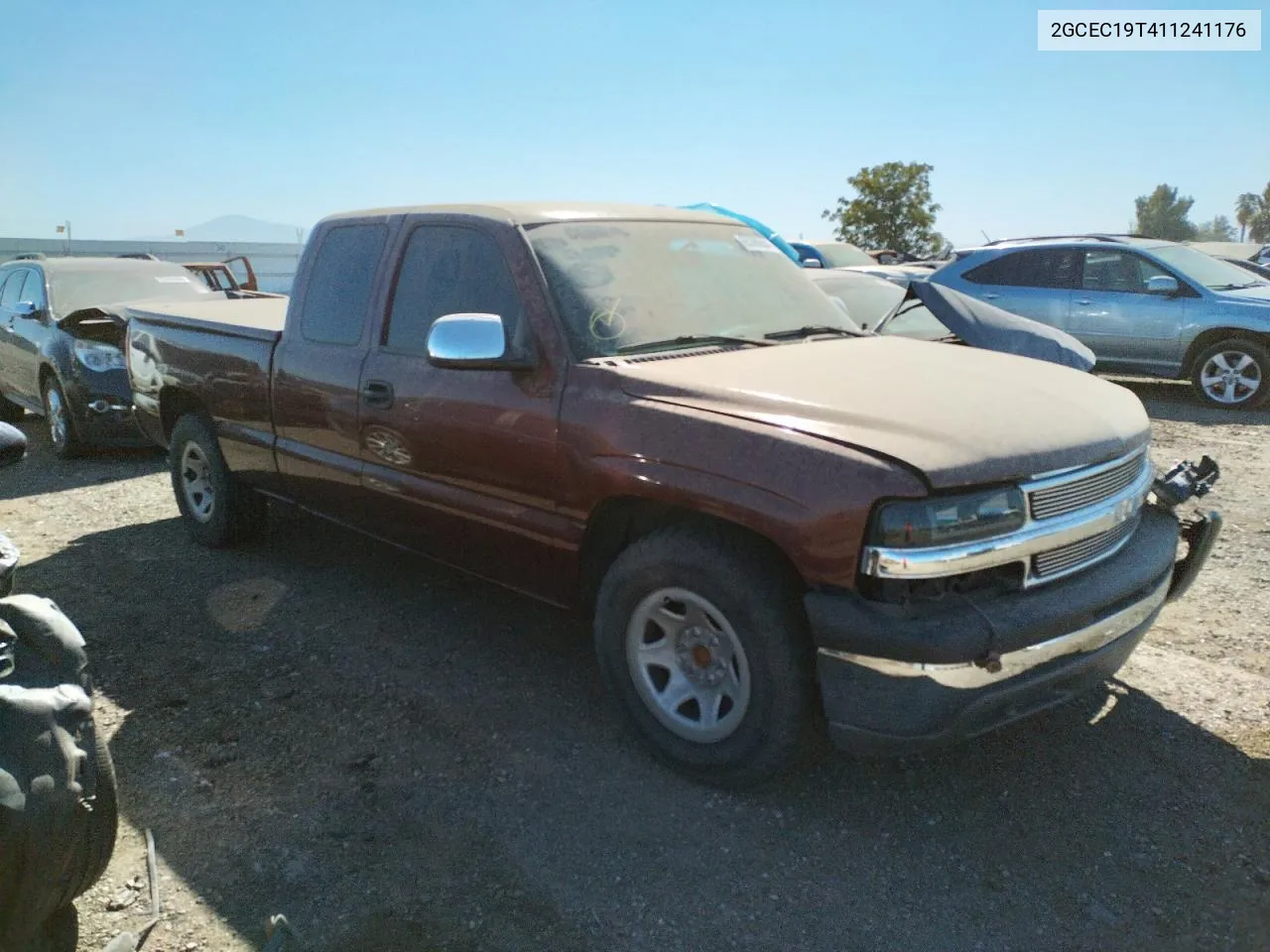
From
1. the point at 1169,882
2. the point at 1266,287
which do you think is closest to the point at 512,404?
the point at 1169,882

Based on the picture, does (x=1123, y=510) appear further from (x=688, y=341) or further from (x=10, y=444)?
(x=10, y=444)

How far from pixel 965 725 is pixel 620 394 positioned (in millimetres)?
A: 1445

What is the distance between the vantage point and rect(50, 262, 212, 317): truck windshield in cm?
861

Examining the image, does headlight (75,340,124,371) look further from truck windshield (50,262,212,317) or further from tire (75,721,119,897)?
tire (75,721,119,897)

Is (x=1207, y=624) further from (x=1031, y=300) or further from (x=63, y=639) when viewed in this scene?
(x=1031, y=300)

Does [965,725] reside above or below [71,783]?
below

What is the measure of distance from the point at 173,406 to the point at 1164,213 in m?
118

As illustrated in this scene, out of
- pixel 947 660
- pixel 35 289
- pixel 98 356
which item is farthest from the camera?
pixel 35 289

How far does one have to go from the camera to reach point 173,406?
18.9 ft

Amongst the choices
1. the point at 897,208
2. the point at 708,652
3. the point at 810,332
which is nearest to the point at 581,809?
the point at 708,652

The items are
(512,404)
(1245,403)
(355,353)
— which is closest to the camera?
(512,404)

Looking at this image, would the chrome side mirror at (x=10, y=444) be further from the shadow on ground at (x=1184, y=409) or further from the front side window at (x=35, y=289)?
the shadow on ground at (x=1184, y=409)

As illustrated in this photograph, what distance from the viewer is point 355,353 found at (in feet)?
13.7

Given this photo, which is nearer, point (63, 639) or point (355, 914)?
point (63, 639)
